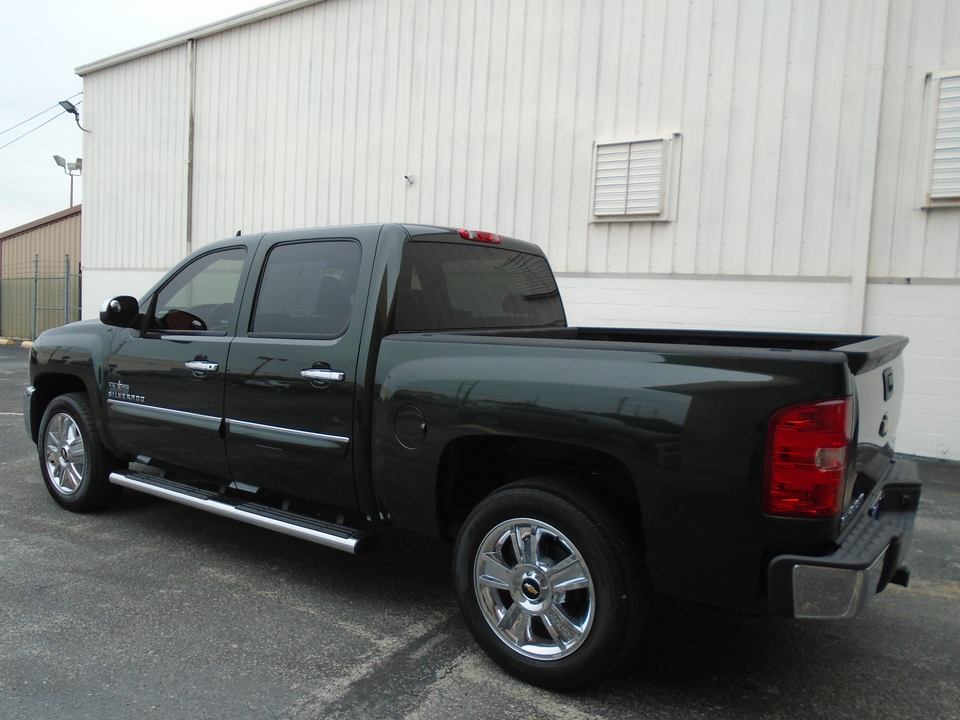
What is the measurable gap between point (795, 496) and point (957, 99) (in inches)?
257

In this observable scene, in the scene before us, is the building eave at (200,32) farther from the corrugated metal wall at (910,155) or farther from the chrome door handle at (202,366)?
the chrome door handle at (202,366)

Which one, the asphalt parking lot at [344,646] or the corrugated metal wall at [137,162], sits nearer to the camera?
the asphalt parking lot at [344,646]

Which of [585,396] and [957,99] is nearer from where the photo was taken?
[585,396]

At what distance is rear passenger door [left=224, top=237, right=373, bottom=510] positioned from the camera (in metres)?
3.43

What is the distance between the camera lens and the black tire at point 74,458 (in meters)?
4.72

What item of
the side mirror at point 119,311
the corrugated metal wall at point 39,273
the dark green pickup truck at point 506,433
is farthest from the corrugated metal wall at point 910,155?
the corrugated metal wall at point 39,273

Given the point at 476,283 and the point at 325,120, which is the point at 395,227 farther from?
the point at 325,120

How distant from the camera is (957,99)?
7.01m

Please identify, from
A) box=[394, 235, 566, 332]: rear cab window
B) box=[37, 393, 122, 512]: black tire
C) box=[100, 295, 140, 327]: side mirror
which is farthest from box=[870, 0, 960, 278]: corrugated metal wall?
box=[37, 393, 122, 512]: black tire

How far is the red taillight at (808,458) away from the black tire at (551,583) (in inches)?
23.2

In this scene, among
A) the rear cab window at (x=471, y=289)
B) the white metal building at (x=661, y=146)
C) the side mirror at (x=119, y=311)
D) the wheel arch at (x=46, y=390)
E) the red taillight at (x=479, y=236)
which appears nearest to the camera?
the rear cab window at (x=471, y=289)

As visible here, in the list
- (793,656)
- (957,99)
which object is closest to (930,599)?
(793,656)

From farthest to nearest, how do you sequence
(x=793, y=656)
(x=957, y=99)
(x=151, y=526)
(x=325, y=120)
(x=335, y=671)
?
(x=325, y=120) < (x=957, y=99) < (x=151, y=526) < (x=793, y=656) < (x=335, y=671)

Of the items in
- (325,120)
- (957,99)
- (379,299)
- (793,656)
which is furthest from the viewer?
(325,120)
